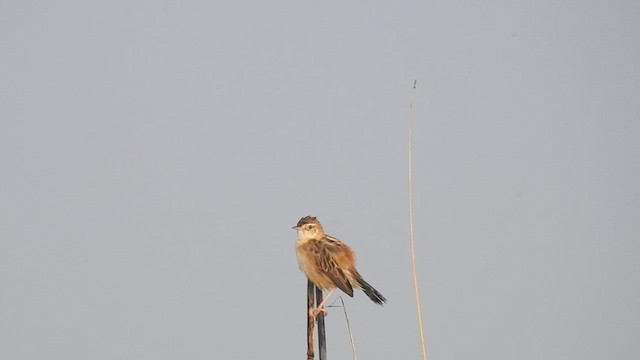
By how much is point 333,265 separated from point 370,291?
1.53 feet

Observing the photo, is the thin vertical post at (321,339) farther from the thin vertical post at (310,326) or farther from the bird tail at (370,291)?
the bird tail at (370,291)

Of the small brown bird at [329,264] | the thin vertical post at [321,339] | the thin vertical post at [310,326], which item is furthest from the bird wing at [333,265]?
the thin vertical post at [321,339]

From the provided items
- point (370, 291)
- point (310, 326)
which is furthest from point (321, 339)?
point (370, 291)

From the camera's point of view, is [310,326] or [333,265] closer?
[310,326]

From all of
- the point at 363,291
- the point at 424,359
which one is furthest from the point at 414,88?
the point at 363,291

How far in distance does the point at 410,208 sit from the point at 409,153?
24 cm

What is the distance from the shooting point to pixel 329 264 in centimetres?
743

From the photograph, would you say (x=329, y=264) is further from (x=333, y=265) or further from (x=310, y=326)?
(x=310, y=326)

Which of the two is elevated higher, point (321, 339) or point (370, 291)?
point (370, 291)

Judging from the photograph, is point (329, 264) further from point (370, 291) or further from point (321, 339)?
point (321, 339)

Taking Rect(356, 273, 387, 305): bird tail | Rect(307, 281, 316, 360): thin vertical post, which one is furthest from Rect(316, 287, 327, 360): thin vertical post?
Rect(356, 273, 387, 305): bird tail

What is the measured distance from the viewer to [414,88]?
371 cm

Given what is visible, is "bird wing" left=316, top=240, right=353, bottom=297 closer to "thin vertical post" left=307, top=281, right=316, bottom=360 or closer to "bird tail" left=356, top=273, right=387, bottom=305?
"bird tail" left=356, top=273, right=387, bottom=305

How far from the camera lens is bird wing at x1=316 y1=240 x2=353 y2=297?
732 cm
